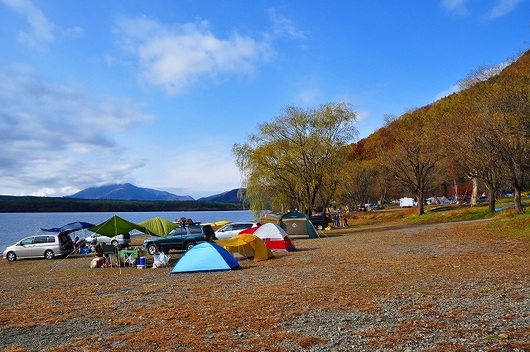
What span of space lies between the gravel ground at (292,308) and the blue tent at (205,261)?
66 centimetres

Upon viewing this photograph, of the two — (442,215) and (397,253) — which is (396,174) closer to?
(442,215)

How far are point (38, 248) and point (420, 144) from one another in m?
34.5

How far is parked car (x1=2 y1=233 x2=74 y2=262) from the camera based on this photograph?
83.6 feet

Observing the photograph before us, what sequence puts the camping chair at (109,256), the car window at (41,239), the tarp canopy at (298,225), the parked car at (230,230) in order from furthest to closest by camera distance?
the tarp canopy at (298,225)
the parked car at (230,230)
the car window at (41,239)
the camping chair at (109,256)

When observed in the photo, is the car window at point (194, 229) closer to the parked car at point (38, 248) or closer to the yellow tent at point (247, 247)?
the yellow tent at point (247, 247)

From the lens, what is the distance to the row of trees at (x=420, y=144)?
2838 centimetres

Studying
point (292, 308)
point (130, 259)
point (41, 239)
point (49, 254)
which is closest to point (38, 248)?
point (41, 239)

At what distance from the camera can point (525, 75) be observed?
28500mm

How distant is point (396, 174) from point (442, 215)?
8.99 m

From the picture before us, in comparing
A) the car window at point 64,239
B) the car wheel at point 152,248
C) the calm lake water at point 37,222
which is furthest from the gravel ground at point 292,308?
the calm lake water at point 37,222

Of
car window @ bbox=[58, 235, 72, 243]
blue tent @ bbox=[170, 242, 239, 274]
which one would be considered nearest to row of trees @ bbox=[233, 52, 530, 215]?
car window @ bbox=[58, 235, 72, 243]

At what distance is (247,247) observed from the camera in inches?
773

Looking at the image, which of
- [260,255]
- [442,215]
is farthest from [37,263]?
[442,215]

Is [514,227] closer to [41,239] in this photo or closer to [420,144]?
[420,144]
